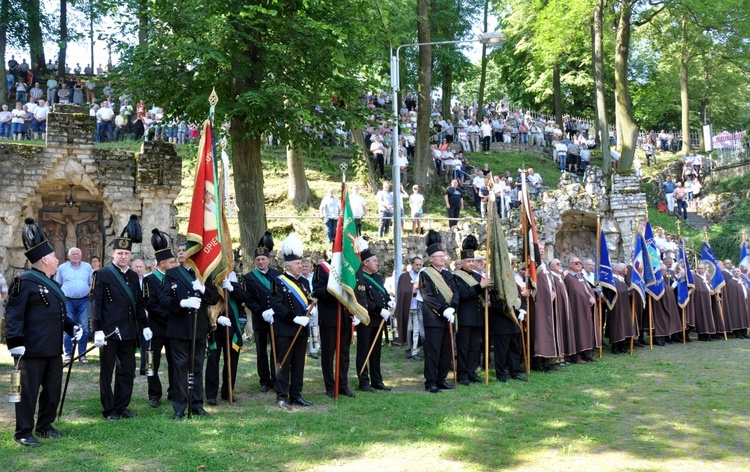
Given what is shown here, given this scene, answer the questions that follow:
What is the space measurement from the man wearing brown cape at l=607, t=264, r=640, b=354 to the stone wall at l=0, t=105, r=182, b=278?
988cm

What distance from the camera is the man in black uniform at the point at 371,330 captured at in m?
11.0

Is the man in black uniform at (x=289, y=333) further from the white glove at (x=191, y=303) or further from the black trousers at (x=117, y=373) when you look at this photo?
the black trousers at (x=117, y=373)

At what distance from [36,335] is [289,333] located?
123 inches

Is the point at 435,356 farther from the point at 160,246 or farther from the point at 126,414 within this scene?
the point at 126,414

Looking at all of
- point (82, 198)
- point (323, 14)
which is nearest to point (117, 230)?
point (82, 198)

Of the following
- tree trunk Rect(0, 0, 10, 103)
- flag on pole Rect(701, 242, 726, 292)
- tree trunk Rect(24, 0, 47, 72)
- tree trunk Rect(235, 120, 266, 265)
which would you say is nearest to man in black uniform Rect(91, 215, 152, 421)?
tree trunk Rect(235, 120, 266, 265)

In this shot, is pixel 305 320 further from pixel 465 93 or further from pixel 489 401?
pixel 465 93

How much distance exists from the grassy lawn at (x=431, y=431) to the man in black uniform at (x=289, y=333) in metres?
0.31

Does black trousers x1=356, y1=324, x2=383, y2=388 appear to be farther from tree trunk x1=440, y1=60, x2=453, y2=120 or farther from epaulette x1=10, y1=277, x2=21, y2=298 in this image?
tree trunk x1=440, y1=60, x2=453, y2=120

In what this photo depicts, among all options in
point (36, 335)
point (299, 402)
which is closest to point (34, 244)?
point (36, 335)

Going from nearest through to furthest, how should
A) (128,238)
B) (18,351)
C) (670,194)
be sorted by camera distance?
(18,351)
(128,238)
(670,194)

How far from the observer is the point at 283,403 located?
9.56 metres

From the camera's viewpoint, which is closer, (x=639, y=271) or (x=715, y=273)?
(x=639, y=271)

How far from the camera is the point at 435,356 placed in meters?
10.9
